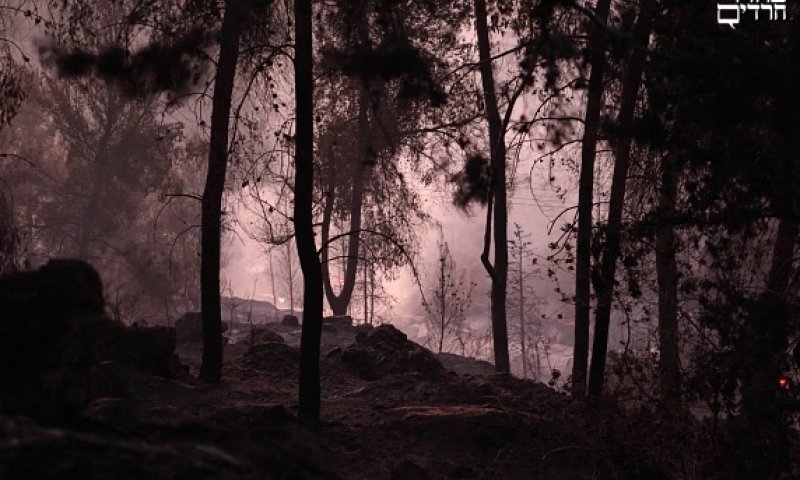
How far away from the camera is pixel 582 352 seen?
12.0m

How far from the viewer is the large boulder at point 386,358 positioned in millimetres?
12602

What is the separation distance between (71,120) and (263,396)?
26.0 meters

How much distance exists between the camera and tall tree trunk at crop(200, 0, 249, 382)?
10719 mm

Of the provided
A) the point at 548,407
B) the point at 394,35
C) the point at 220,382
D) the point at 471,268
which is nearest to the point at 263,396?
the point at 220,382

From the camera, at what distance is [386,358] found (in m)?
13.0

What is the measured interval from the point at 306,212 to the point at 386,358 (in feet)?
15.9

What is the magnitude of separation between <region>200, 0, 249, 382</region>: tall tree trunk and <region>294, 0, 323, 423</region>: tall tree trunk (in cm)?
226

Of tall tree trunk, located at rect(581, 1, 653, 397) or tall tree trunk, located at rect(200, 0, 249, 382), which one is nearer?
tall tree trunk, located at rect(581, 1, 653, 397)

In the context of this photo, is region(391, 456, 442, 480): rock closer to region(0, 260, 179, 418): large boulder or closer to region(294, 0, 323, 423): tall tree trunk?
region(294, 0, 323, 423): tall tree trunk

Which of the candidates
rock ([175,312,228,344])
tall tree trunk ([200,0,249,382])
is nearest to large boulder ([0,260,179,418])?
tall tree trunk ([200,0,249,382])

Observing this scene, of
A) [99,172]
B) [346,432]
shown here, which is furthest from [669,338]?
[99,172]

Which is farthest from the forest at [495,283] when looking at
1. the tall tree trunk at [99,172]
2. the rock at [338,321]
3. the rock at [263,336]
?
the tall tree trunk at [99,172]

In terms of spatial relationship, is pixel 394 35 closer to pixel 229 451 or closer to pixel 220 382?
pixel 229 451

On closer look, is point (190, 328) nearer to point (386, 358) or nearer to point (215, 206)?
point (386, 358)
